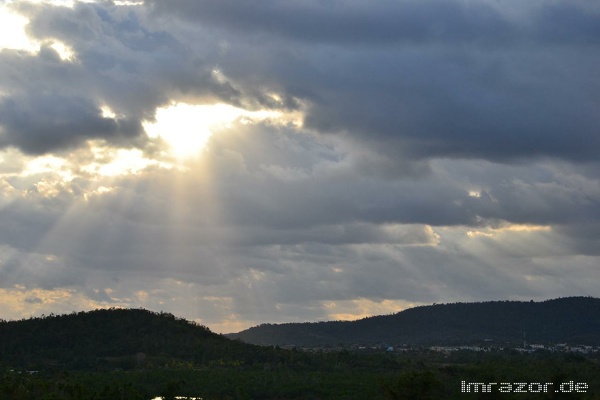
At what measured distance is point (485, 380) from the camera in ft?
494

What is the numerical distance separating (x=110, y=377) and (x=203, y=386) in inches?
673

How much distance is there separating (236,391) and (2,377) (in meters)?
35.3

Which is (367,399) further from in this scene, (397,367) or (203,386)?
(397,367)

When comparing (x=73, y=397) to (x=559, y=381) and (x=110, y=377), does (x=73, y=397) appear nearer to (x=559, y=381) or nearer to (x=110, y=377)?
(x=110, y=377)

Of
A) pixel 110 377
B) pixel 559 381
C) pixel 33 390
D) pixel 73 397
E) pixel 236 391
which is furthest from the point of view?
pixel 110 377

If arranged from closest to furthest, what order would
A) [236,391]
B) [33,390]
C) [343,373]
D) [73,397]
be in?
[73,397] < [33,390] < [236,391] < [343,373]

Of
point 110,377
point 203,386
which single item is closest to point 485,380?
point 203,386

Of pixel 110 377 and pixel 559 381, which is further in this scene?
pixel 110 377

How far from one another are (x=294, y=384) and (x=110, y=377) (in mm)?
30737

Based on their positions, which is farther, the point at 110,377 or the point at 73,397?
the point at 110,377

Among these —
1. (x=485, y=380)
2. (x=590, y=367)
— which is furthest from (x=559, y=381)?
(x=590, y=367)

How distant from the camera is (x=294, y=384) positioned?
16638 cm

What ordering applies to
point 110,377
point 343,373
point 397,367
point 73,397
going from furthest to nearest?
point 397,367
point 343,373
point 110,377
point 73,397

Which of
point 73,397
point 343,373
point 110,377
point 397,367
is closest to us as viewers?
point 73,397
